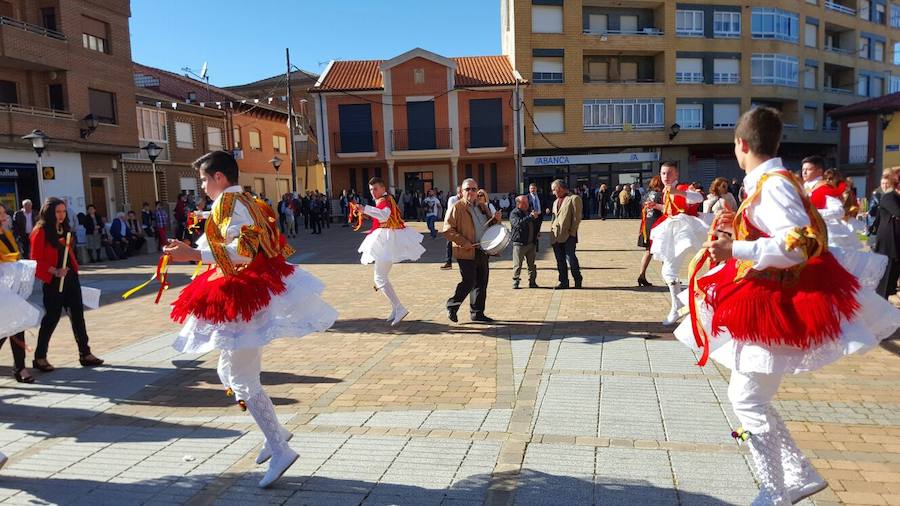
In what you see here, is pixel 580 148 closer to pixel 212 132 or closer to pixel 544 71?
pixel 544 71

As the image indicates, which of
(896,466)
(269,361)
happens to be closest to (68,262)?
(269,361)

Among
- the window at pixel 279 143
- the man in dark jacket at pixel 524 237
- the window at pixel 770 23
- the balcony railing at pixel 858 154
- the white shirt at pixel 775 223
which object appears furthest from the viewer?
the window at pixel 279 143

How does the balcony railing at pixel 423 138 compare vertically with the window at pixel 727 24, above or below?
below

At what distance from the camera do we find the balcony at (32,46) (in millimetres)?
20719

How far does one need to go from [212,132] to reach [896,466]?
36.3 meters

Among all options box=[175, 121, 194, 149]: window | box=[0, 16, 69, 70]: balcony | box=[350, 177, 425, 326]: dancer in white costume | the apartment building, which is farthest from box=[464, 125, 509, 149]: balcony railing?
box=[350, 177, 425, 326]: dancer in white costume

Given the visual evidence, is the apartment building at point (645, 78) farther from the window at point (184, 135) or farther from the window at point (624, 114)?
the window at point (184, 135)

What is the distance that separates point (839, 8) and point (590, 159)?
2191 centimetres

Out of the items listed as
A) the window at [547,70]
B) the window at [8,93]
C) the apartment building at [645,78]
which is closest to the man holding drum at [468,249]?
the window at [8,93]

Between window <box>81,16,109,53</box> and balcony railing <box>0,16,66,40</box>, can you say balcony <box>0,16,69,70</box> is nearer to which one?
balcony railing <box>0,16,66,40</box>

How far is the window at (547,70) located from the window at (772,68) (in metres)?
12.2

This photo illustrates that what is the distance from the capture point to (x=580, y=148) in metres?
37.1

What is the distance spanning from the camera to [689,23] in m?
37.6

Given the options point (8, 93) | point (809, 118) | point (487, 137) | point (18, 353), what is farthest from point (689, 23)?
point (18, 353)
